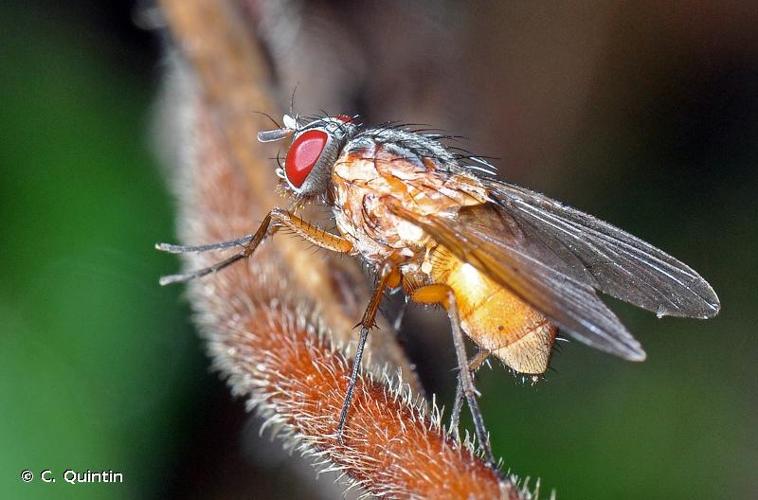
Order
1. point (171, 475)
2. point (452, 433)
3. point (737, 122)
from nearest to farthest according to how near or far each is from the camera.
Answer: point (452, 433) < point (171, 475) < point (737, 122)

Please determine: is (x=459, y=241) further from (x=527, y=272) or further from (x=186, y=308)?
(x=186, y=308)

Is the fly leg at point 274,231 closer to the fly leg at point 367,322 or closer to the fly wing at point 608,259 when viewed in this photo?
the fly leg at point 367,322

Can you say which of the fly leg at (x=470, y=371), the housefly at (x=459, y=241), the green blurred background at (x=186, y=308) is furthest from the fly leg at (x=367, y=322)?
the green blurred background at (x=186, y=308)

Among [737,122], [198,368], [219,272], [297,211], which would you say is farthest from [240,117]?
[737,122]

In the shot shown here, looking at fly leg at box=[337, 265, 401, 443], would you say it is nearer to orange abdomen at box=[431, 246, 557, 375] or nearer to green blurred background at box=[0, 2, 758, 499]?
orange abdomen at box=[431, 246, 557, 375]

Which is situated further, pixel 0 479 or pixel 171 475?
pixel 171 475

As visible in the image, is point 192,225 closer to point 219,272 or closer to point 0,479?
point 219,272

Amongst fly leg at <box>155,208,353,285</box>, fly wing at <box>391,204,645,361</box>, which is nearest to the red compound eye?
fly leg at <box>155,208,353,285</box>
